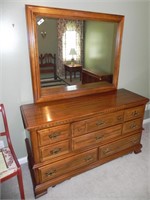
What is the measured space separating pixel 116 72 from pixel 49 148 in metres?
1.28

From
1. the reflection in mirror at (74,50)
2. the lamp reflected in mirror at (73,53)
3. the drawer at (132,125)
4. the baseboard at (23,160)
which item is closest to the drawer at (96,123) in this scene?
the drawer at (132,125)

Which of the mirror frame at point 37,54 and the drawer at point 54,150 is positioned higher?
the mirror frame at point 37,54

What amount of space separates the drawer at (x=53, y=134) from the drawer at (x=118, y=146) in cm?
56

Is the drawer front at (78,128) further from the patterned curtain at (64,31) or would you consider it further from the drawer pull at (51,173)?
the patterned curtain at (64,31)

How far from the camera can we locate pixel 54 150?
1.52 metres

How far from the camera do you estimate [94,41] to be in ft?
6.06

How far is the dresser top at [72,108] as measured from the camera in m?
1.41

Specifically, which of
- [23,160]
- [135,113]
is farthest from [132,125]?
[23,160]

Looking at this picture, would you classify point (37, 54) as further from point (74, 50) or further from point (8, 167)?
point (8, 167)

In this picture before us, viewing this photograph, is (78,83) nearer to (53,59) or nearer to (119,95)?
(53,59)

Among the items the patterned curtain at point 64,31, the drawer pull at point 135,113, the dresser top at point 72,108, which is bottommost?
the drawer pull at point 135,113

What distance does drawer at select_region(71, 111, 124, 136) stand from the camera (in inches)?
61.3

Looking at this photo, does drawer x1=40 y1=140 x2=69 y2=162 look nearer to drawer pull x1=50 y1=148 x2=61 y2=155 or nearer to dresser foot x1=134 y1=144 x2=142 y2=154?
drawer pull x1=50 y1=148 x2=61 y2=155

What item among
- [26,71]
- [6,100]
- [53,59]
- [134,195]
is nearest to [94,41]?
[53,59]
